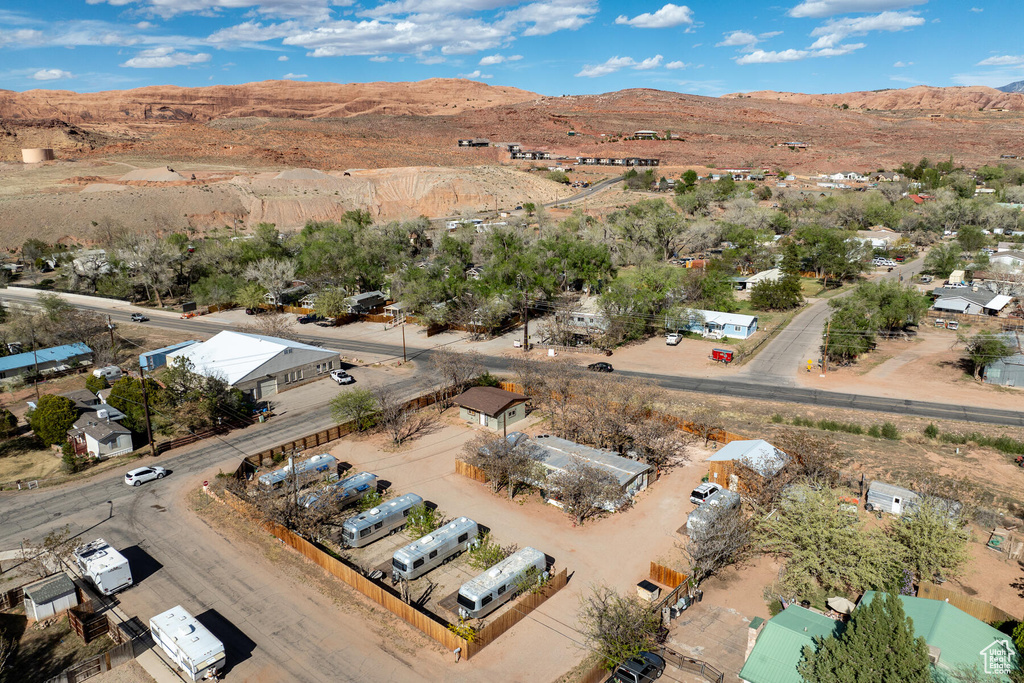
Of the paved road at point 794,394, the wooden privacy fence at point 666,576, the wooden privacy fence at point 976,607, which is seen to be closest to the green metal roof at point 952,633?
the wooden privacy fence at point 976,607

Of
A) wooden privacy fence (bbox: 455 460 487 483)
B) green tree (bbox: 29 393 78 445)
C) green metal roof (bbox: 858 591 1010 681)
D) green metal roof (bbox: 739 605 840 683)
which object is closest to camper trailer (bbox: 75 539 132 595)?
wooden privacy fence (bbox: 455 460 487 483)

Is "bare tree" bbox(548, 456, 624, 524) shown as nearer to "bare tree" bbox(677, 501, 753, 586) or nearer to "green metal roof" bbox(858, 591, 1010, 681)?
"bare tree" bbox(677, 501, 753, 586)

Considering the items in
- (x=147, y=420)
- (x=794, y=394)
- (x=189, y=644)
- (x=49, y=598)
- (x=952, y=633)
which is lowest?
(x=794, y=394)

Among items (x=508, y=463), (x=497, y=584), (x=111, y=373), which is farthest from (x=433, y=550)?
(x=111, y=373)

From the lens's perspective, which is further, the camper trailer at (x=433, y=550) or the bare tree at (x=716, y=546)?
the camper trailer at (x=433, y=550)

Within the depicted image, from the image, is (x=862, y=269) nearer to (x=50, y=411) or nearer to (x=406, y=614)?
(x=406, y=614)

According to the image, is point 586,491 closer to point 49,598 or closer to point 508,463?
point 508,463

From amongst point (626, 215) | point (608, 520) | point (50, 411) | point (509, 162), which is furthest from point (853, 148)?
point (50, 411)

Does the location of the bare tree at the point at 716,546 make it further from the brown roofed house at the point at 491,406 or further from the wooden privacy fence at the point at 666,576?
the brown roofed house at the point at 491,406
